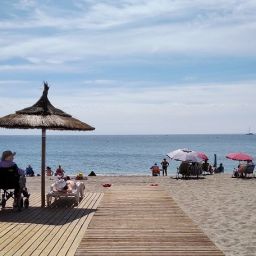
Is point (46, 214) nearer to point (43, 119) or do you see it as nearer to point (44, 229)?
point (44, 229)

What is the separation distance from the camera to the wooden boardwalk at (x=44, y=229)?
278 inches

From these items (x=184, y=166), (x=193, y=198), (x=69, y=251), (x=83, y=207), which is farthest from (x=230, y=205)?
(x=184, y=166)

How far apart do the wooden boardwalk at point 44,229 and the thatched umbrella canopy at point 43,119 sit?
1213mm

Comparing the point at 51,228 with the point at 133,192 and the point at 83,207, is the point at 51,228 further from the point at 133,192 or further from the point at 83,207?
the point at 133,192

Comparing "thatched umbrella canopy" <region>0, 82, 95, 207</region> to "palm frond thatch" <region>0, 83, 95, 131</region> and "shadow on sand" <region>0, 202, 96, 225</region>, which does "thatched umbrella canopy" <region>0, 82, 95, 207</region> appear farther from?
"shadow on sand" <region>0, 202, 96, 225</region>

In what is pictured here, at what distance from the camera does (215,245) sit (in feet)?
24.5

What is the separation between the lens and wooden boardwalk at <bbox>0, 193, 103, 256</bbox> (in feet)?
23.2

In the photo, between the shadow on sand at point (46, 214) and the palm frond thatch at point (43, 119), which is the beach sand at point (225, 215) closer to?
the shadow on sand at point (46, 214)

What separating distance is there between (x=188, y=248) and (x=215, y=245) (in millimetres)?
552

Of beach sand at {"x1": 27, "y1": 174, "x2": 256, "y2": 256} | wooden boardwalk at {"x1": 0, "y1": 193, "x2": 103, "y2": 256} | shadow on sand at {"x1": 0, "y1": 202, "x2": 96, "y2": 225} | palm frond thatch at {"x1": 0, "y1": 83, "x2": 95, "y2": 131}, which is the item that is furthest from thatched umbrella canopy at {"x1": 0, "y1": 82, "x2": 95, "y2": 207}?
beach sand at {"x1": 27, "y1": 174, "x2": 256, "y2": 256}

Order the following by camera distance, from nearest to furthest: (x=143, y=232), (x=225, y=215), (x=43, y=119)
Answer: (x=143, y=232), (x=225, y=215), (x=43, y=119)

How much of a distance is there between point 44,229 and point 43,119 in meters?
3.80

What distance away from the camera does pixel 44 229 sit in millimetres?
8672

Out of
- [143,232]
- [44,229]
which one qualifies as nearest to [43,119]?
[44,229]
